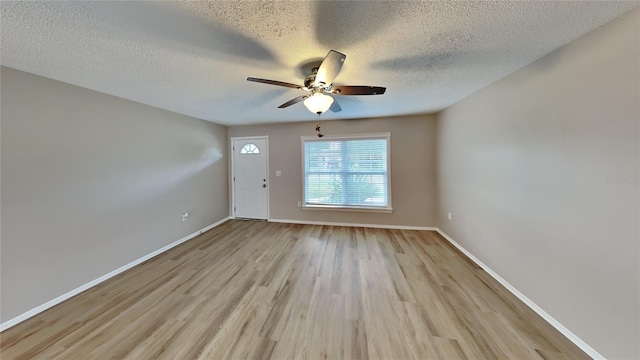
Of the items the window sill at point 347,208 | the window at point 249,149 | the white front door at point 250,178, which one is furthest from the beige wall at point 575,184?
the window at point 249,149

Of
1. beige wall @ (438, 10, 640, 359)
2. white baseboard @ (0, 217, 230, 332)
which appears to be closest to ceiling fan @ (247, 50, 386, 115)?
beige wall @ (438, 10, 640, 359)

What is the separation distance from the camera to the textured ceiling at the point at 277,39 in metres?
1.22

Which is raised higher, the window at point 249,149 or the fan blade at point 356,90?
the fan blade at point 356,90

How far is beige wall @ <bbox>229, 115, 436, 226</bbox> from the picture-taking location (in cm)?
408

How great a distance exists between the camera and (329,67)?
61.1 inches

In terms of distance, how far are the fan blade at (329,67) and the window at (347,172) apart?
107 inches

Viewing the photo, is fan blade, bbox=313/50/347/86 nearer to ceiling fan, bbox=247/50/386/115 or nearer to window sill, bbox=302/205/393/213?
ceiling fan, bbox=247/50/386/115

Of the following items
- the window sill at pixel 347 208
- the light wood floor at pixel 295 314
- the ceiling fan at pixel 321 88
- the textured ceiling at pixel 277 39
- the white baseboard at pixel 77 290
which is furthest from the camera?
the window sill at pixel 347 208

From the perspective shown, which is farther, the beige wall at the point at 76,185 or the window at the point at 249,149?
the window at the point at 249,149

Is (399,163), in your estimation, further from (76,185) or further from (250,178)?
(76,185)

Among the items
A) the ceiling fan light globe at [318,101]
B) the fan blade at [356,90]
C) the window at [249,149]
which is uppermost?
the fan blade at [356,90]

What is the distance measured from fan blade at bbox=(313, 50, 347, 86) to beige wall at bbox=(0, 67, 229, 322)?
273 centimetres

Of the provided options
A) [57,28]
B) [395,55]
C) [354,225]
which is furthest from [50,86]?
[354,225]

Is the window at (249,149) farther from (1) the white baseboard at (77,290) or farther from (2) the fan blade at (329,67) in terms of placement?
(2) the fan blade at (329,67)
